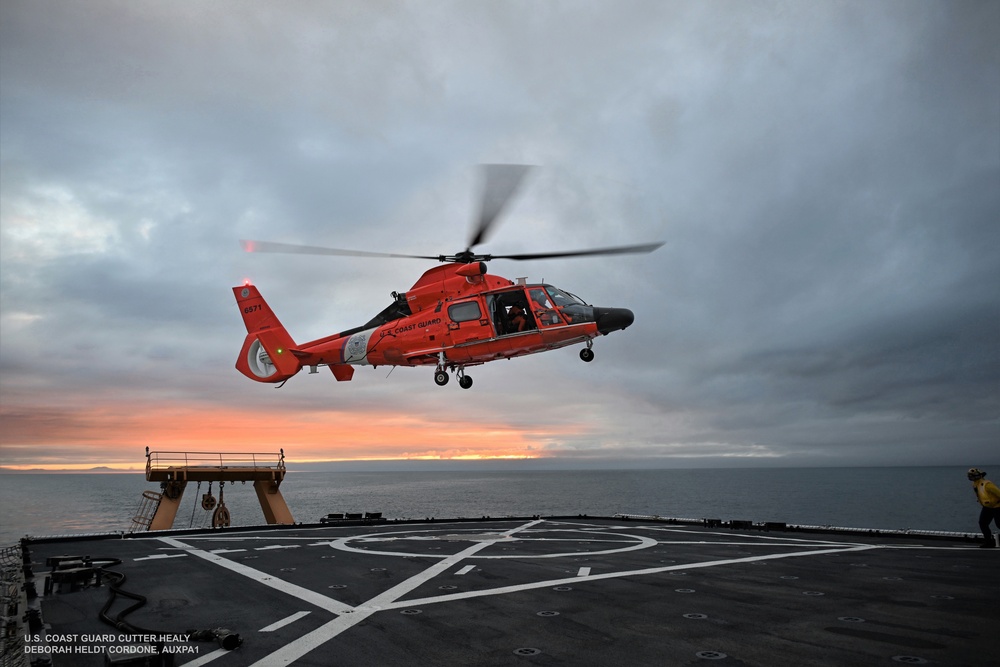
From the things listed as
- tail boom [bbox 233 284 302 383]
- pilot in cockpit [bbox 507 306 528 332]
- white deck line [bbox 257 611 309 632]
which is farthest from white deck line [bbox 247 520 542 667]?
tail boom [bbox 233 284 302 383]

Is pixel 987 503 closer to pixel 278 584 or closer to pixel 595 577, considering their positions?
pixel 595 577

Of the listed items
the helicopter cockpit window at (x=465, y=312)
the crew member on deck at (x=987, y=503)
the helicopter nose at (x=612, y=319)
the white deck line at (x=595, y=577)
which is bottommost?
the white deck line at (x=595, y=577)

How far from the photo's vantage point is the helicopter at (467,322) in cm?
2169

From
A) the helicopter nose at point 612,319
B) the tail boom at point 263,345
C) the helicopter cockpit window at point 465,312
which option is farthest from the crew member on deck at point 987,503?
the tail boom at point 263,345

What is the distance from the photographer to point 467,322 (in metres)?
22.8

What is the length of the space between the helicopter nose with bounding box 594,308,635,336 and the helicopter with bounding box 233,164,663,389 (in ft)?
0.12

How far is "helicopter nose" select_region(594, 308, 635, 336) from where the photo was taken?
70.6ft

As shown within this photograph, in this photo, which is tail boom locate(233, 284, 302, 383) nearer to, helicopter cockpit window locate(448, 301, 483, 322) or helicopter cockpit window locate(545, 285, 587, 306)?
helicopter cockpit window locate(448, 301, 483, 322)

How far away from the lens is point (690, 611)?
916 centimetres

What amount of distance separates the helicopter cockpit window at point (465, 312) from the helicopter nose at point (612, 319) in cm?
454

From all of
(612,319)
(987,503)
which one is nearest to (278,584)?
(612,319)

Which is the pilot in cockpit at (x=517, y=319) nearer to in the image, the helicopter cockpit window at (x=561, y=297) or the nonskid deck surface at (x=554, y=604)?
the helicopter cockpit window at (x=561, y=297)

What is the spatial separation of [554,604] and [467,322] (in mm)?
14167

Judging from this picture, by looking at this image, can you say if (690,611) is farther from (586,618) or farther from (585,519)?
(585,519)
